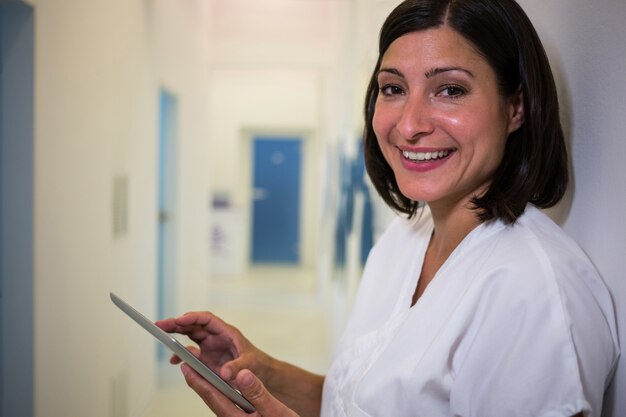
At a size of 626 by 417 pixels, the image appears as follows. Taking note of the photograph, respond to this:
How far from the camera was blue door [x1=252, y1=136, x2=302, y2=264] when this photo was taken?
7789 millimetres

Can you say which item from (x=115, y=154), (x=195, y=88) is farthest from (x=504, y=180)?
(x=195, y=88)

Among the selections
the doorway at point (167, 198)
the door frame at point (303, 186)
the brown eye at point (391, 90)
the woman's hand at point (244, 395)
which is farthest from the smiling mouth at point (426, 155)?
the door frame at point (303, 186)

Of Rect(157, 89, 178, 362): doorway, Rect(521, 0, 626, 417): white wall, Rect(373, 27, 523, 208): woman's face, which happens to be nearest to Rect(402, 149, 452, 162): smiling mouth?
Rect(373, 27, 523, 208): woman's face

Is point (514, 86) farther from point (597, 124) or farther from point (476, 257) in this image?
point (476, 257)

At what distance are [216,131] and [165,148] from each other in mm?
3907

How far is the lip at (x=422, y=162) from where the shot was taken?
83cm

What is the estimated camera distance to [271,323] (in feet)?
9.43

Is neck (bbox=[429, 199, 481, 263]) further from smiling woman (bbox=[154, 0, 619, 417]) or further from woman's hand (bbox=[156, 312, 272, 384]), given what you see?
woman's hand (bbox=[156, 312, 272, 384])

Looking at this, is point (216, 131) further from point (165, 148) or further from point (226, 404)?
point (226, 404)

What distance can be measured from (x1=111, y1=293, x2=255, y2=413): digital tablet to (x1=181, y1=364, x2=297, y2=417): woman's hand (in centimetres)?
1

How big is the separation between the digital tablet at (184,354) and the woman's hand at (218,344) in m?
0.15

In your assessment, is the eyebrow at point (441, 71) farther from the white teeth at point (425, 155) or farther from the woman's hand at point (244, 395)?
the woman's hand at point (244, 395)

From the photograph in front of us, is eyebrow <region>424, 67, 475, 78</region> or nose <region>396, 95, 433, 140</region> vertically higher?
eyebrow <region>424, 67, 475, 78</region>

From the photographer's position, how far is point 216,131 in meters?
7.27
